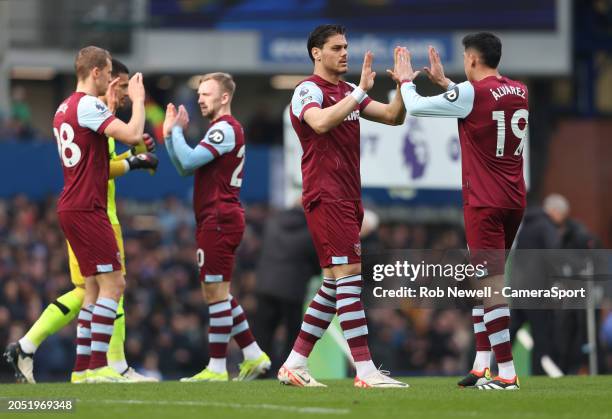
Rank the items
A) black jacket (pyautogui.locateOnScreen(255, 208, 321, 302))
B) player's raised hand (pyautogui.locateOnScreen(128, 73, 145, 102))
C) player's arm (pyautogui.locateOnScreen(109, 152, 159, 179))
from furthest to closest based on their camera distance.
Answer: black jacket (pyautogui.locateOnScreen(255, 208, 321, 302)) < player's arm (pyautogui.locateOnScreen(109, 152, 159, 179)) < player's raised hand (pyautogui.locateOnScreen(128, 73, 145, 102))

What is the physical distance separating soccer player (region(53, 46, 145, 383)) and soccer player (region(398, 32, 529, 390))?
7.86 ft

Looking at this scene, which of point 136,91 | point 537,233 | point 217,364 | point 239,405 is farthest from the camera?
point 537,233

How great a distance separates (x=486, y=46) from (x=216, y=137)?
249cm

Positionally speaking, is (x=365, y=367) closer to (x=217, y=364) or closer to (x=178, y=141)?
(x=217, y=364)

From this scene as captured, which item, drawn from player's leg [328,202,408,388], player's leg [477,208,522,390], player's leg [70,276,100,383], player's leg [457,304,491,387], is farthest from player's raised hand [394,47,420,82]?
player's leg [70,276,100,383]

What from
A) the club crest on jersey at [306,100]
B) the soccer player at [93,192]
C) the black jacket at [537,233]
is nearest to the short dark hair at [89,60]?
the soccer player at [93,192]

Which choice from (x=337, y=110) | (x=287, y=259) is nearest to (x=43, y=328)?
(x=337, y=110)

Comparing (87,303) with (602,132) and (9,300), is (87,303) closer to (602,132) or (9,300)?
(9,300)

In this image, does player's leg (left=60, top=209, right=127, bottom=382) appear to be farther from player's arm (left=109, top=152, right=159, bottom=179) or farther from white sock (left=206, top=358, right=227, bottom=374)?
white sock (left=206, top=358, right=227, bottom=374)

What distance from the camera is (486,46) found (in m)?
10.7

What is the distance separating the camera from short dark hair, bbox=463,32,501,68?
1068cm

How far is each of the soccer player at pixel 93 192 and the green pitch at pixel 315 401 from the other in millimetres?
507

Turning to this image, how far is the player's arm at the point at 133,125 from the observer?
11.3 meters

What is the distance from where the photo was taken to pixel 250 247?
22.9 meters
